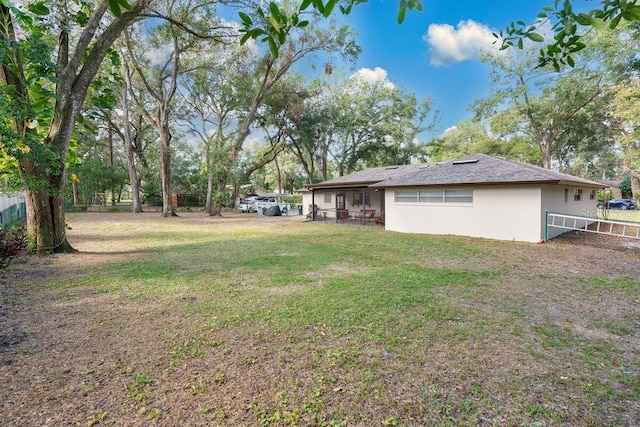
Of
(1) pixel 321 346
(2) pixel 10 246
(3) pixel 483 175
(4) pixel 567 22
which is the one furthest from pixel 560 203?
(2) pixel 10 246

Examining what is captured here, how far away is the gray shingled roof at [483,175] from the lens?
395 inches

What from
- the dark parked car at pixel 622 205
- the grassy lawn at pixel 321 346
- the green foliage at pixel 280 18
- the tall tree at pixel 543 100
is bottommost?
the grassy lawn at pixel 321 346

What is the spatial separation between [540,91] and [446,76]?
7.16 metres

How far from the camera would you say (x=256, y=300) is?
183 inches

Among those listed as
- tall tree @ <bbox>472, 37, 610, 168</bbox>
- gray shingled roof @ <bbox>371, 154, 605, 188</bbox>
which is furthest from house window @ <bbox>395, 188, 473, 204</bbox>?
tall tree @ <bbox>472, 37, 610, 168</bbox>

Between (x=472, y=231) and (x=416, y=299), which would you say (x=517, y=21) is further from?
(x=472, y=231)

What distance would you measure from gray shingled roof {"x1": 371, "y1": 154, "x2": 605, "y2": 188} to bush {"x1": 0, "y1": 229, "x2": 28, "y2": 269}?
476 inches

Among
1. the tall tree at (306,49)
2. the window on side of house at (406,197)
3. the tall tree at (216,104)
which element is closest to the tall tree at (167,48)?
the tall tree at (216,104)

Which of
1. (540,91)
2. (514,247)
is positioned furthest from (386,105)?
(514,247)

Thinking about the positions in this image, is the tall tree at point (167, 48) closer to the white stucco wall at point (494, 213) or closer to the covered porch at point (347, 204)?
the covered porch at point (347, 204)

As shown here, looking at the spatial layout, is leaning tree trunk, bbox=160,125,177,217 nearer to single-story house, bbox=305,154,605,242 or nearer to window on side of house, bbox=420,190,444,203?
single-story house, bbox=305,154,605,242

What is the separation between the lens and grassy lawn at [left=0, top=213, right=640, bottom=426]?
7.47 ft

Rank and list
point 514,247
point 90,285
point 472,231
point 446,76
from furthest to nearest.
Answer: point 446,76 < point 472,231 < point 514,247 < point 90,285

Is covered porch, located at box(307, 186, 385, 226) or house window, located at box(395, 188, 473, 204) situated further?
covered porch, located at box(307, 186, 385, 226)
